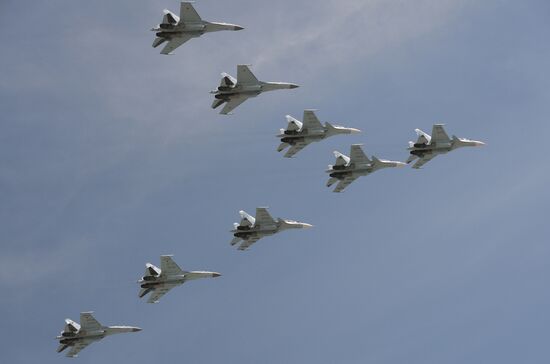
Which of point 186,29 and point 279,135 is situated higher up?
point 186,29

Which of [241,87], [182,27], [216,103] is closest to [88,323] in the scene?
[216,103]

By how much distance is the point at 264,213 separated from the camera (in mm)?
199750

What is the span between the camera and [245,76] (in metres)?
195

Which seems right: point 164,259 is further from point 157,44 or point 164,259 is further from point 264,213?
point 157,44

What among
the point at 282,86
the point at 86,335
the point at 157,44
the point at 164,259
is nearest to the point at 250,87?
the point at 282,86

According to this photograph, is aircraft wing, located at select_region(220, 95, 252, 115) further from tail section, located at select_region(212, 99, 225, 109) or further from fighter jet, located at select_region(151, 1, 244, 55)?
fighter jet, located at select_region(151, 1, 244, 55)

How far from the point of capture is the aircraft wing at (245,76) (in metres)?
194

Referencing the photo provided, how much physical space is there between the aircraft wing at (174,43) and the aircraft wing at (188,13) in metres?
2.83

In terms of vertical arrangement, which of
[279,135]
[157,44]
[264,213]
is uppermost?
[157,44]

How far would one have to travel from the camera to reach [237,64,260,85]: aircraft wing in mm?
194125

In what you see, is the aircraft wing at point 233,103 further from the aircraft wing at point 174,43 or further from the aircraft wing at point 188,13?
the aircraft wing at point 188,13

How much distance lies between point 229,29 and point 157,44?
39.1ft

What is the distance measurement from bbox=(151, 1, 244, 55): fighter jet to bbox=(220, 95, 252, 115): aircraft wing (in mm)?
12638

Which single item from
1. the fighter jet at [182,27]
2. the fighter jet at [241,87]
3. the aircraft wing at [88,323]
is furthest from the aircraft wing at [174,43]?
the aircraft wing at [88,323]
